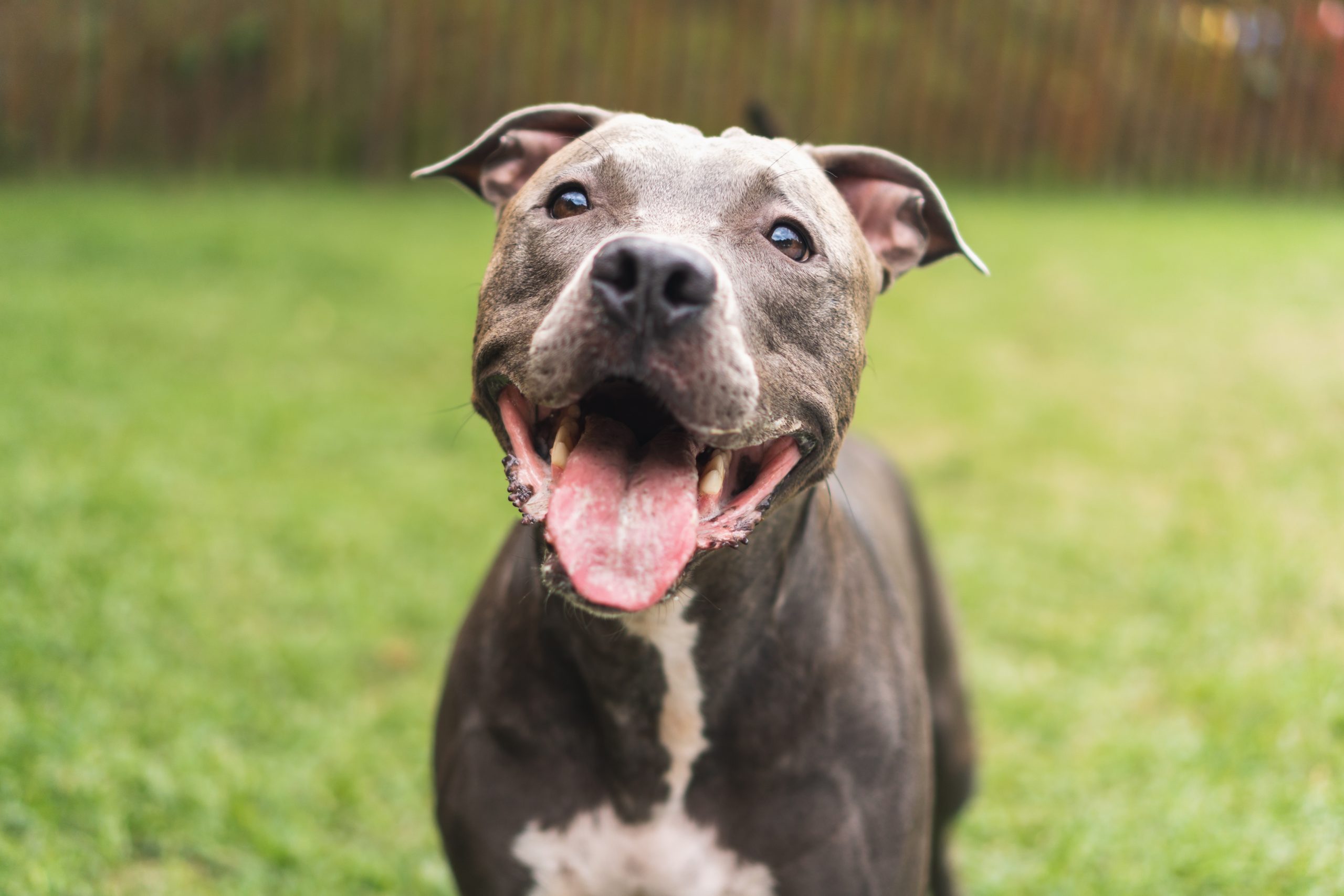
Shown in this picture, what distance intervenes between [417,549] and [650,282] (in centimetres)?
373

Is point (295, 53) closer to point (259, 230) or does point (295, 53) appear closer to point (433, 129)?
point (433, 129)

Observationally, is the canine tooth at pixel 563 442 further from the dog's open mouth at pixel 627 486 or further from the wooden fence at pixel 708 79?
the wooden fence at pixel 708 79

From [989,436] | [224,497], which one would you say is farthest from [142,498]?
[989,436]

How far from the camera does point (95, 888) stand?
3.25 meters

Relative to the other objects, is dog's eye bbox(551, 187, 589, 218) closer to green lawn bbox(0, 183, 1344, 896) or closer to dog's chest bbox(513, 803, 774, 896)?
green lawn bbox(0, 183, 1344, 896)

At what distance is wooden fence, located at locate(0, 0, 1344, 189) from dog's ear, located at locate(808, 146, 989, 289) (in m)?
9.33

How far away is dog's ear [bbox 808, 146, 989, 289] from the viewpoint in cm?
280

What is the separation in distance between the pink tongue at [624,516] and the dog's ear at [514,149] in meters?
0.89

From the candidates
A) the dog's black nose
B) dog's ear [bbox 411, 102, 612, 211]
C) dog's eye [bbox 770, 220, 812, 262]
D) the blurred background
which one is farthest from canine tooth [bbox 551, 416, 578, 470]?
the blurred background

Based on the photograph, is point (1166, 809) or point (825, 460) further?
point (1166, 809)

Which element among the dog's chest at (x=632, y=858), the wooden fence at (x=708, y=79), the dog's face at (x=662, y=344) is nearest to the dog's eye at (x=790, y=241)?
the dog's face at (x=662, y=344)

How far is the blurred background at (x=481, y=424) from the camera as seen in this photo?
3.86 m

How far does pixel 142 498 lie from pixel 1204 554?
4.64 m

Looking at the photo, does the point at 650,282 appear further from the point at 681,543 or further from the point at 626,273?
the point at 681,543
